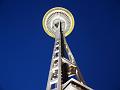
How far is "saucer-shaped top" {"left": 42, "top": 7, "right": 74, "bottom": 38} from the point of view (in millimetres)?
4219

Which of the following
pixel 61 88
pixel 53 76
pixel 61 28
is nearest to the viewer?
pixel 61 88

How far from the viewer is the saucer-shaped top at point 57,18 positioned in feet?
13.8

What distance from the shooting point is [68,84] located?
6.31ft

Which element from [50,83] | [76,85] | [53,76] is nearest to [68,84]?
[76,85]

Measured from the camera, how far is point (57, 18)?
4250 mm

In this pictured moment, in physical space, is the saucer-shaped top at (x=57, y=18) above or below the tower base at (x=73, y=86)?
above

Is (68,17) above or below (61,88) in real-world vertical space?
above

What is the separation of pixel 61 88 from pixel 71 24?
96.2 inches

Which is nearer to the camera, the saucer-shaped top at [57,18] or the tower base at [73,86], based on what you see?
the tower base at [73,86]

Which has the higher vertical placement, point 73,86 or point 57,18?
point 57,18

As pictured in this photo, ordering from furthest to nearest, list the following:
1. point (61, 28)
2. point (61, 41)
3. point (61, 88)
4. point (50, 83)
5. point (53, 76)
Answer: point (61, 28) < point (61, 41) < point (53, 76) < point (50, 83) < point (61, 88)

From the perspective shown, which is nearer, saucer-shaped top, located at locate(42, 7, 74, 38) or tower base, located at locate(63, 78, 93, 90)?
tower base, located at locate(63, 78, 93, 90)

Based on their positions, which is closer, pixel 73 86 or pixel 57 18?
pixel 73 86

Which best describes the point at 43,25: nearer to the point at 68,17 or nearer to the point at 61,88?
the point at 68,17
